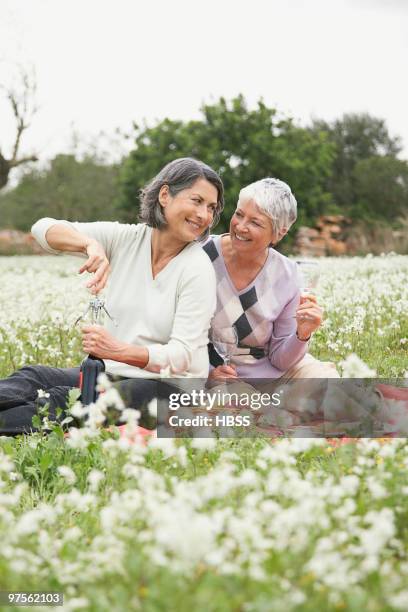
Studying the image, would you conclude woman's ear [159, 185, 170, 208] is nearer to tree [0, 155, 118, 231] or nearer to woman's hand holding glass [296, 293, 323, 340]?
woman's hand holding glass [296, 293, 323, 340]

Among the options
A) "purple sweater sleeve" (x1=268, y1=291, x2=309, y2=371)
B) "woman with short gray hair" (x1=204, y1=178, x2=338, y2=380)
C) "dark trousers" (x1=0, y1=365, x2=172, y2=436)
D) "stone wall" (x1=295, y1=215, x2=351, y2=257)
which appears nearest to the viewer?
"dark trousers" (x1=0, y1=365, x2=172, y2=436)

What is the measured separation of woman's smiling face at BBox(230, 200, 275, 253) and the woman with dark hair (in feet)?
0.58

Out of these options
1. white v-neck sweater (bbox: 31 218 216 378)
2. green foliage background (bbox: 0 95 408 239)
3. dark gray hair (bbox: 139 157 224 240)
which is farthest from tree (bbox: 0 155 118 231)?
dark gray hair (bbox: 139 157 224 240)

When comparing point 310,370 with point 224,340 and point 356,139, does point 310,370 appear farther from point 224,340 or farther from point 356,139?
point 356,139

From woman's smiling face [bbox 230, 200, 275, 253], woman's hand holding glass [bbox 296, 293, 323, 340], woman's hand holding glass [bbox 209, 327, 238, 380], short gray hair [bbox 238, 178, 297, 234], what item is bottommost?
woman's hand holding glass [bbox 209, 327, 238, 380]

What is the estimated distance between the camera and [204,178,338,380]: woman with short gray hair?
588 centimetres

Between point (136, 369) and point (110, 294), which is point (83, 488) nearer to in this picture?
point (136, 369)

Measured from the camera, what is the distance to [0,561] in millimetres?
2893

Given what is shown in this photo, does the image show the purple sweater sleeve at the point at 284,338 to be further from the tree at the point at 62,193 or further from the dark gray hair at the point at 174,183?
the tree at the point at 62,193

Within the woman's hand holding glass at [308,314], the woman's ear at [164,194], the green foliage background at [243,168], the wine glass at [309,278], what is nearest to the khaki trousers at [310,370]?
the woman's hand holding glass at [308,314]

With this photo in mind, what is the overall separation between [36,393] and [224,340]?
55.2 inches

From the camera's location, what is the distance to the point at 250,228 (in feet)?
18.3

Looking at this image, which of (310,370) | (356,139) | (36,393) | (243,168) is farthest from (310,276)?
(356,139)

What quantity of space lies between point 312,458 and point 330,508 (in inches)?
60.2
